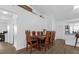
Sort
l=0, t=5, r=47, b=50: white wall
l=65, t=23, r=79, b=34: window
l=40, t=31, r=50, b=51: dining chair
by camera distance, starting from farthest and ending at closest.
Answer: l=0, t=5, r=47, b=50: white wall → l=40, t=31, r=50, b=51: dining chair → l=65, t=23, r=79, b=34: window

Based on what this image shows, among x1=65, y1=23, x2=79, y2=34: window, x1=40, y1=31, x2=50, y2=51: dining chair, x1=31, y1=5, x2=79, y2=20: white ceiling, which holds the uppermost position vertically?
x1=31, y1=5, x2=79, y2=20: white ceiling

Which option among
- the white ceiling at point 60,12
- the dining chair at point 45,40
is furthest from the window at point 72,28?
the dining chair at point 45,40

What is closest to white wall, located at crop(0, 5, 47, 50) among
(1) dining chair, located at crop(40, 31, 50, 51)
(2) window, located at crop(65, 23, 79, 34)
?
(1) dining chair, located at crop(40, 31, 50, 51)

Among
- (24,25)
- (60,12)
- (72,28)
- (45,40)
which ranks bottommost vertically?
(45,40)

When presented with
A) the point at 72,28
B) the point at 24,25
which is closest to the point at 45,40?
the point at 72,28

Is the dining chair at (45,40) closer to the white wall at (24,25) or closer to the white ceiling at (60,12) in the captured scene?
the white wall at (24,25)

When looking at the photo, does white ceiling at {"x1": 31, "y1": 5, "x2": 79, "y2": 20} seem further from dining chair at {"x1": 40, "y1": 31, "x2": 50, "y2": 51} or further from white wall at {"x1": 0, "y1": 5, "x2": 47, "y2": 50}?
dining chair at {"x1": 40, "y1": 31, "x2": 50, "y2": 51}

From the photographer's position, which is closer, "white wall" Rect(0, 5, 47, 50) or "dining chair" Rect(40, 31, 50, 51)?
"dining chair" Rect(40, 31, 50, 51)

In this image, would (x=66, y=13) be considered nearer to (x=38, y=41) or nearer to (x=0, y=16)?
(x=38, y=41)

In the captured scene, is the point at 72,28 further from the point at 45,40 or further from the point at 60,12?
the point at 45,40
